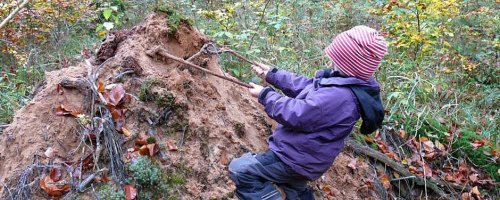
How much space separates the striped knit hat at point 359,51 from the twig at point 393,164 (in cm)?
179

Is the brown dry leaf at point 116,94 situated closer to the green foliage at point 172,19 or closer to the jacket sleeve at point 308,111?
the green foliage at point 172,19

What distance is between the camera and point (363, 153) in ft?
15.0

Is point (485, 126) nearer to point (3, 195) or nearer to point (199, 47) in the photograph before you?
point (199, 47)

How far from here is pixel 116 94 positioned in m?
3.16

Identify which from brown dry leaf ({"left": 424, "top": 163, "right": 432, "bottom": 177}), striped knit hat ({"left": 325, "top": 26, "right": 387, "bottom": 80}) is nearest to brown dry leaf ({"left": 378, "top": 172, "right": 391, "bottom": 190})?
brown dry leaf ({"left": 424, "top": 163, "right": 432, "bottom": 177})

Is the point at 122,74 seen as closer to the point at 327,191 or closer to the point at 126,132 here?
the point at 126,132

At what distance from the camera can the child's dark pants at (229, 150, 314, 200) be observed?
298 centimetres

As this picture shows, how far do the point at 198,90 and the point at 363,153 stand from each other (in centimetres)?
203

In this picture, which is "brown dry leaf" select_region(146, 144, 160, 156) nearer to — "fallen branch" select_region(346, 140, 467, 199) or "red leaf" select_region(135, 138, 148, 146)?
"red leaf" select_region(135, 138, 148, 146)

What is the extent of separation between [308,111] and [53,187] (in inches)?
65.0

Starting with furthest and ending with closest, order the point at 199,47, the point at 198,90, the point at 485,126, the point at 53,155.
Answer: the point at 485,126 → the point at 199,47 → the point at 198,90 → the point at 53,155

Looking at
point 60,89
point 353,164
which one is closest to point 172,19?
point 60,89

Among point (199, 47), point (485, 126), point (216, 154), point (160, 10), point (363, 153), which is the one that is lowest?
point (485, 126)

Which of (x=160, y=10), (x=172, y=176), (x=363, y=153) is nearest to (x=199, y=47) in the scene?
(x=160, y=10)
